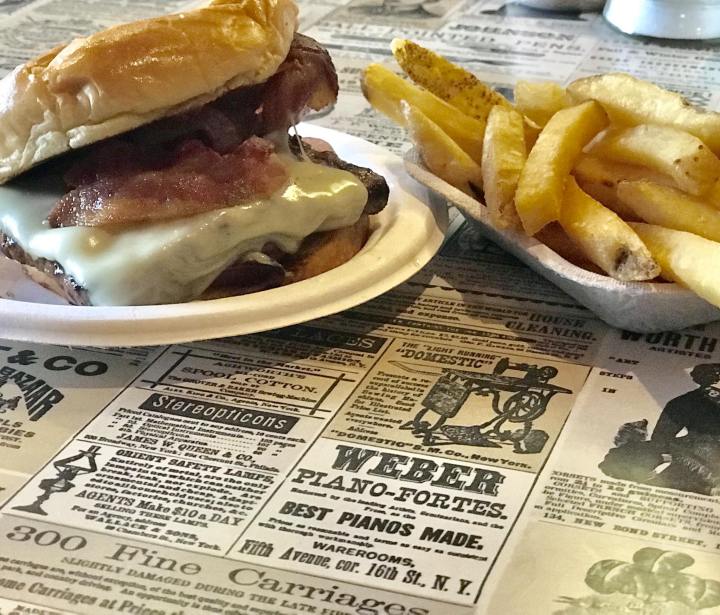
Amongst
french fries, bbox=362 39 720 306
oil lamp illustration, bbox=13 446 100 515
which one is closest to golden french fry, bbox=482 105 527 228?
french fries, bbox=362 39 720 306

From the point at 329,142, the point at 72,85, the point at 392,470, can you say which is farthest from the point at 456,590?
the point at 329,142

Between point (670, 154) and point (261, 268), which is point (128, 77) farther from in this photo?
point (670, 154)

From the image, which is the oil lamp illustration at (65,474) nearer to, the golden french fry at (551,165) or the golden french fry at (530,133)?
the golden french fry at (551,165)

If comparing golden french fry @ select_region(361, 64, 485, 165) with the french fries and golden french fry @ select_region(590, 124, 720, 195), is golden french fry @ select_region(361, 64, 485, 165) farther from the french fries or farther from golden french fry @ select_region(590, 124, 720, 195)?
golden french fry @ select_region(590, 124, 720, 195)

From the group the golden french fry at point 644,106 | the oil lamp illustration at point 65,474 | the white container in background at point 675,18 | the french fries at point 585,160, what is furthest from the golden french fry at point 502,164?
the white container in background at point 675,18

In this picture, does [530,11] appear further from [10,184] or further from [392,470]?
[392,470]
